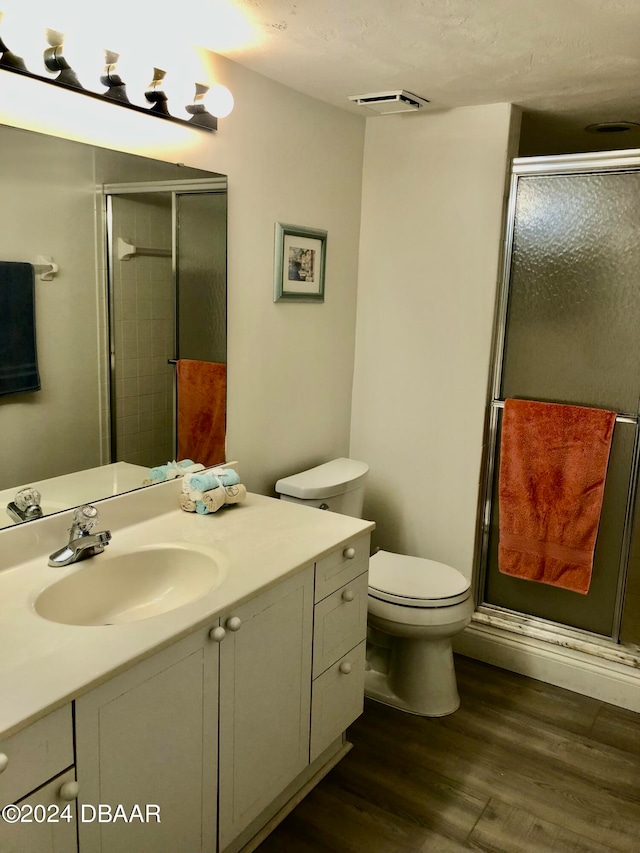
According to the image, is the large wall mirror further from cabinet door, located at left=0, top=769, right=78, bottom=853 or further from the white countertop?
cabinet door, located at left=0, top=769, right=78, bottom=853

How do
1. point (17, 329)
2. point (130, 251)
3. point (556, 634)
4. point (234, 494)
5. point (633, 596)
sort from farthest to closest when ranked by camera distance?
point (556, 634) < point (633, 596) < point (234, 494) < point (130, 251) < point (17, 329)

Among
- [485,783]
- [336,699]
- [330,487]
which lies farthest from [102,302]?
[485,783]

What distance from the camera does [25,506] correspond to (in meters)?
1.75

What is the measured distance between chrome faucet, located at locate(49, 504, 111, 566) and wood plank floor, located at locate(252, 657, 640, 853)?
0.93 meters

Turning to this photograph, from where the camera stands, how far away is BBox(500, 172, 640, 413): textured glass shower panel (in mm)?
2521

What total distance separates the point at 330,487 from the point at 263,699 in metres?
0.96

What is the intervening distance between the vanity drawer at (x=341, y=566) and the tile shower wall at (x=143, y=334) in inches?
24.4

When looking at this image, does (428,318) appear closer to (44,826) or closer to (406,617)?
(406,617)

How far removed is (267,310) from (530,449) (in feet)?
3.75

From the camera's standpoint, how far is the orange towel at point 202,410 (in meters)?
2.21

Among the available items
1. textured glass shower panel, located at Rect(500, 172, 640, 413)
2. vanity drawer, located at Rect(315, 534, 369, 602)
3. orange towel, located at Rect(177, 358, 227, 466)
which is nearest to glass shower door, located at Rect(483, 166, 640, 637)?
textured glass shower panel, located at Rect(500, 172, 640, 413)

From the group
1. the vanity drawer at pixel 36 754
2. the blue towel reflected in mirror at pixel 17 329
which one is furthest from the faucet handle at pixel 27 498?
the vanity drawer at pixel 36 754

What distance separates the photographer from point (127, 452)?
2.03 metres

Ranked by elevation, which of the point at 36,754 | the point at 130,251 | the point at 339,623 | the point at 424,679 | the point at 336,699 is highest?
the point at 130,251
